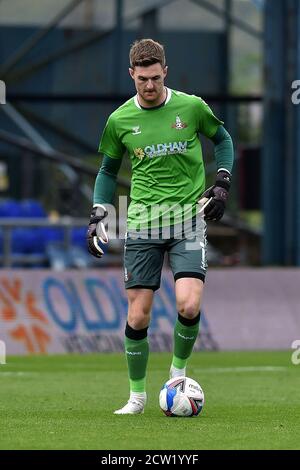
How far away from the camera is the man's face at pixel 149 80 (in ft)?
29.9

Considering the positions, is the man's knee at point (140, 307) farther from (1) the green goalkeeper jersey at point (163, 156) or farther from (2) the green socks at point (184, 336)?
(1) the green goalkeeper jersey at point (163, 156)

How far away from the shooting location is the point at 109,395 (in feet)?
36.2

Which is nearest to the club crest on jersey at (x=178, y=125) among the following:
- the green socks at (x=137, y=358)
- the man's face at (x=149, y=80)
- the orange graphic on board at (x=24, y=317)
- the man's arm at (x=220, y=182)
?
the man's face at (x=149, y=80)

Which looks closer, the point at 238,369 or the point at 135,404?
the point at 135,404

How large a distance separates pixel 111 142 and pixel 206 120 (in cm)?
69

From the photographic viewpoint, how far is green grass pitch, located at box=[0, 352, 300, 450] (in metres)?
7.55

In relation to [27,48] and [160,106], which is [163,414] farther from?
[27,48]

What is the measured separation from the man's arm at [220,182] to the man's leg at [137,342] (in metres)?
0.69

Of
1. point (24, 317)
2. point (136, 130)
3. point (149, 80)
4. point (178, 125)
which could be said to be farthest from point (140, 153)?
point (24, 317)

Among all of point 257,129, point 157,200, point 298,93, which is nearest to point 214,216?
point 157,200

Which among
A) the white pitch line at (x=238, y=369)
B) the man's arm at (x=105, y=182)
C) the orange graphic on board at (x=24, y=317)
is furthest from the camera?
the orange graphic on board at (x=24, y=317)

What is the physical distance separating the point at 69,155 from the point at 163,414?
18167mm

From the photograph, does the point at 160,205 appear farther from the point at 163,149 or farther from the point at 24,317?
the point at 24,317

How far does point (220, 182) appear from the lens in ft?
31.3
